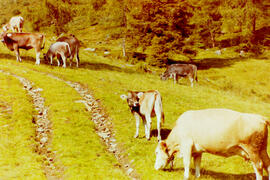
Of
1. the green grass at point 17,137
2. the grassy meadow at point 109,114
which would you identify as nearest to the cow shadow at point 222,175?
the grassy meadow at point 109,114

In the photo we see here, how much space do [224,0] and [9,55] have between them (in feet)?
228

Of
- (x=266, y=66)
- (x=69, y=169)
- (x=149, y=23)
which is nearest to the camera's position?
(x=69, y=169)

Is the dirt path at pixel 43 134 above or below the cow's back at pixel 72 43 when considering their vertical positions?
below

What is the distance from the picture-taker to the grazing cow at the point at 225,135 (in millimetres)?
9695

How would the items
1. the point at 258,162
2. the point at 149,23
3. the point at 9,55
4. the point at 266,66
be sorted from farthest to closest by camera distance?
the point at 266,66, the point at 149,23, the point at 9,55, the point at 258,162

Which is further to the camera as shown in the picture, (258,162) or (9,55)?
(9,55)

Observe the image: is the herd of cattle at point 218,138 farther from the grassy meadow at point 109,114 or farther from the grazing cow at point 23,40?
the grazing cow at point 23,40

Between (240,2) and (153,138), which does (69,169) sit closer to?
(153,138)

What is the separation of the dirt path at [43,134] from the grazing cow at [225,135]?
595cm

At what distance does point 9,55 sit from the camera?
115ft

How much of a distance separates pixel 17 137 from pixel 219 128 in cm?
1109

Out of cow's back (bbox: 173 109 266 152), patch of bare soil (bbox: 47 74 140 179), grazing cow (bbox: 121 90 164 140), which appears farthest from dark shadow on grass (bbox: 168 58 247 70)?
cow's back (bbox: 173 109 266 152)

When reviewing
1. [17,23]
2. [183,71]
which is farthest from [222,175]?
[17,23]

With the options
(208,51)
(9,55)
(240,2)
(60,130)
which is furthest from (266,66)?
(60,130)
